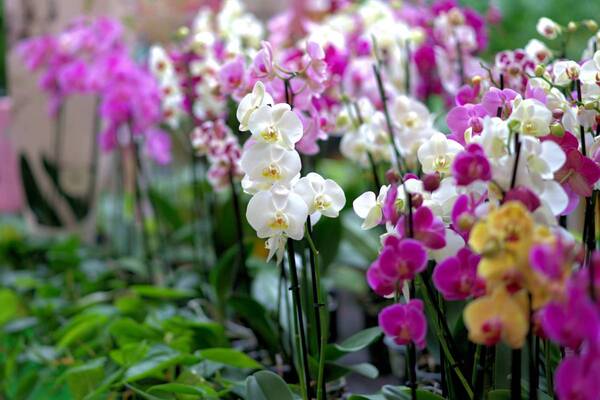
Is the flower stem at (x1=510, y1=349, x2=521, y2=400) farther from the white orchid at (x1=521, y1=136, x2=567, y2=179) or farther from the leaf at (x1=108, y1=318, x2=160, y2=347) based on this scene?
the leaf at (x1=108, y1=318, x2=160, y2=347)

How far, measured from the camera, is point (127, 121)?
4.05 ft

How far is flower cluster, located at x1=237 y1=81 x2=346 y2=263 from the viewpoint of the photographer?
494 mm

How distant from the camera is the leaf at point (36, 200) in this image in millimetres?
1589

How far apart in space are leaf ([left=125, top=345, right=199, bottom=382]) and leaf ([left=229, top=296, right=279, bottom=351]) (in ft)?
0.35

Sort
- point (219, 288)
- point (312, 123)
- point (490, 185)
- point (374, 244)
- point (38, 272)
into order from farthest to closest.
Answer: point (38, 272), point (374, 244), point (219, 288), point (312, 123), point (490, 185)

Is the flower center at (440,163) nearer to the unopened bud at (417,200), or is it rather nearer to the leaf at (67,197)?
the unopened bud at (417,200)

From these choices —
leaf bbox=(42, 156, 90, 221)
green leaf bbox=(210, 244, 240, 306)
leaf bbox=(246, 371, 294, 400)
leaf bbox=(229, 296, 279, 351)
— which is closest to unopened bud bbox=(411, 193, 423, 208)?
leaf bbox=(246, 371, 294, 400)

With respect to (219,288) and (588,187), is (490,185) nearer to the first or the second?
(588,187)

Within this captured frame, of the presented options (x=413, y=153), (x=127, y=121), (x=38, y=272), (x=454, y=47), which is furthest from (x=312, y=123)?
(x=38, y=272)

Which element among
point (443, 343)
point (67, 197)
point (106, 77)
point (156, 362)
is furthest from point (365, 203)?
point (67, 197)

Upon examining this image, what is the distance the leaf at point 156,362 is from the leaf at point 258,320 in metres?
0.11

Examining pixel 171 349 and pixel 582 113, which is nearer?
pixel 582 113

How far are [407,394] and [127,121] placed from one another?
83 centimetres

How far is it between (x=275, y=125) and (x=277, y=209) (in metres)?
0.05
